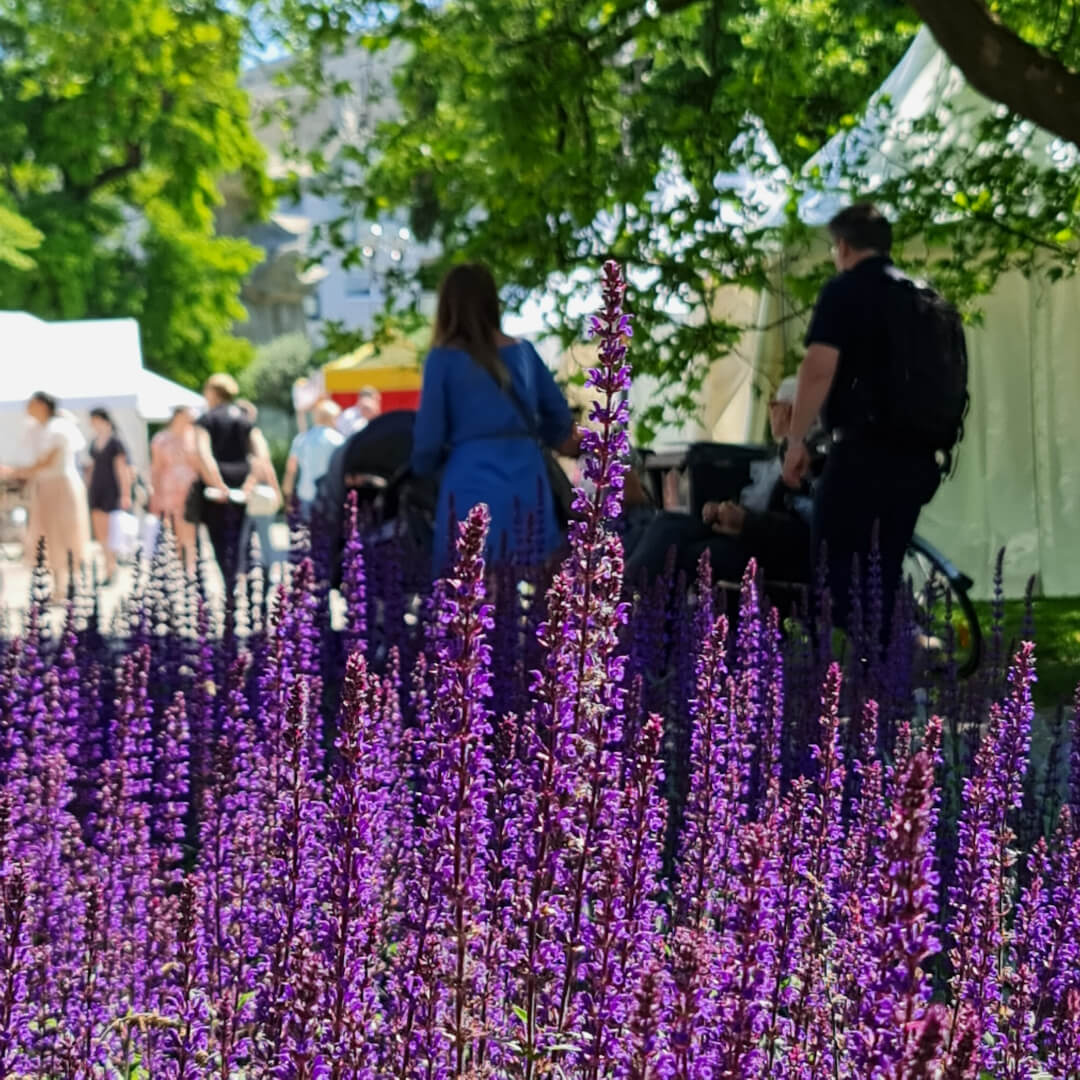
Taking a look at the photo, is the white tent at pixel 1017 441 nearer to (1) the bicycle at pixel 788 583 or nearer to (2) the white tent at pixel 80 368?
(1) the bicycle at pixel 788 583

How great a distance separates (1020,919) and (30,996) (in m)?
2.07

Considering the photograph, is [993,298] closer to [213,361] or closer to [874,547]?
[874,547]

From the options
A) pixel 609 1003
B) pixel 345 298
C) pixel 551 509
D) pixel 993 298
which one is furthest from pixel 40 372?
pixel 345 298

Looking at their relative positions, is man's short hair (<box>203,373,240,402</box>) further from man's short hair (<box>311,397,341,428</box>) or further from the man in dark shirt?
the man in dark shirt

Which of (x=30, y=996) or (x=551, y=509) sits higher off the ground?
(x=551, y=509)

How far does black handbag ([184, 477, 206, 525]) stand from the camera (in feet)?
50.5

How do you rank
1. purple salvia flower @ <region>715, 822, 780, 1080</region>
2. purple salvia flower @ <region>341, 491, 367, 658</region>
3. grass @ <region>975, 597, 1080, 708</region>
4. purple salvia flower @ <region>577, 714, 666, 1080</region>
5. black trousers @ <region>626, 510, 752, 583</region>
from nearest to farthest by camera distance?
purple salvia flower @ <region>715, 822, 780, 1080</region>
purple salvia flower @ <region>577, 714, 666, 1080</region>
purple salvia flower @ <region>341, 491, 367, 658</region>
black trousers @ <region>626, 510, 752, 583</region>
grass @ <region>975, 597, 1080, 708</region>

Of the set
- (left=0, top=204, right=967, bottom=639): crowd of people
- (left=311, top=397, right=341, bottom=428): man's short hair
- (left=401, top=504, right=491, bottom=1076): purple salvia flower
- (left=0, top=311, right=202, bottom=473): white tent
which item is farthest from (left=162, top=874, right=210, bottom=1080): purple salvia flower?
(left=0, top=311, right=202, bottom=473): white tent

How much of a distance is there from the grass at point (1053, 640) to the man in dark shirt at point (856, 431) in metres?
0.92

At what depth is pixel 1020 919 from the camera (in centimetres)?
376

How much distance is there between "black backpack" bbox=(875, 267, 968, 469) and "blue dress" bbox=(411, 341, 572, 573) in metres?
1.34

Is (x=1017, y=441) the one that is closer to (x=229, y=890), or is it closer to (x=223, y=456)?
(x=223, y=456)

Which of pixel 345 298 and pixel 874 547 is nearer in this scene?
pixel 874 547

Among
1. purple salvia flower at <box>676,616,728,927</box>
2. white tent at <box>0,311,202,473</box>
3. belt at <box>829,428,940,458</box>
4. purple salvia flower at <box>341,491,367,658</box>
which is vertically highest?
white tent at <box>0,311,202,473</box>
